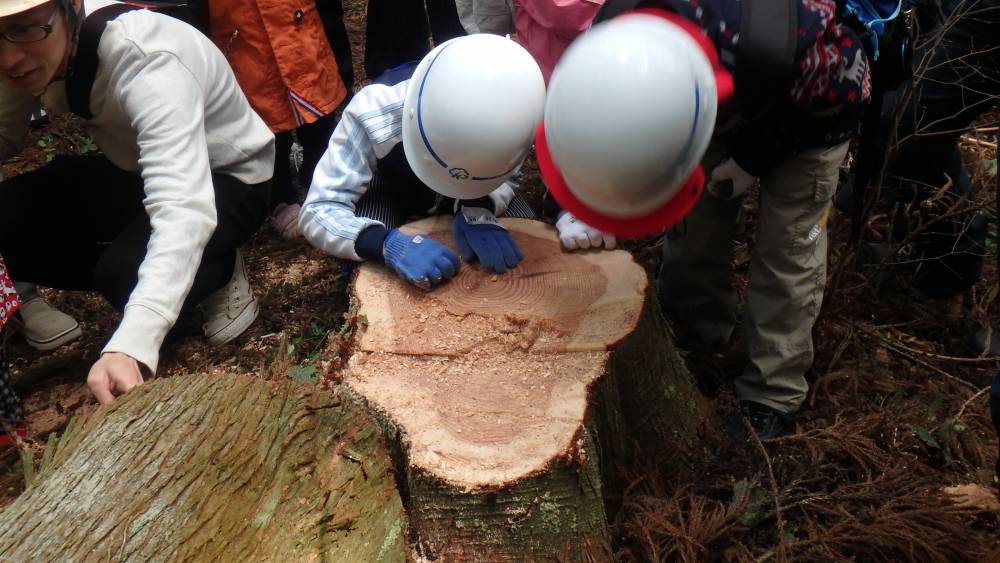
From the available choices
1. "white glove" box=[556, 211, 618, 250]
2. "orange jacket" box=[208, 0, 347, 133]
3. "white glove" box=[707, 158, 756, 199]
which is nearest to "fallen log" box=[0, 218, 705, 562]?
"white glove" box=[556, 211, 618, 250]

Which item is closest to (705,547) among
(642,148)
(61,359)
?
(642,148)

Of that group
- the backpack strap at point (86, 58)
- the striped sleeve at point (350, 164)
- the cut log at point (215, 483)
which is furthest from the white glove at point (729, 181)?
the backpack strap at point (86, 58)

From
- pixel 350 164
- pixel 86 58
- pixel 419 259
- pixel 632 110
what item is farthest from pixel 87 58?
pixel 632 110

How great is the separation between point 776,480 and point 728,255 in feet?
2.48

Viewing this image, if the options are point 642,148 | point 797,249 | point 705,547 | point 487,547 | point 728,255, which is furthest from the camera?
point 728,255

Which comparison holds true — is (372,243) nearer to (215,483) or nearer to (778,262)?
(215,483)

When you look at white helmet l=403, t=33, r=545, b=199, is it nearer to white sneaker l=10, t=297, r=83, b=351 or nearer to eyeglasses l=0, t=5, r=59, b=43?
eyeglasses l=0, t=5, r=59, b=43

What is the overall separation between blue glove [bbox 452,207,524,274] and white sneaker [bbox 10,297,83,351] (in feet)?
5.39

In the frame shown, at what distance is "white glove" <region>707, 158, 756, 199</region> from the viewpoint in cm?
220

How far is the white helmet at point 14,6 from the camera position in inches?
74.4

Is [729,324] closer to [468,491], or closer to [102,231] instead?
[468,491]

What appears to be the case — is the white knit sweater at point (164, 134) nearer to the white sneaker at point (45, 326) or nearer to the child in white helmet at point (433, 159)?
the child in white helmet at point (433, 159)

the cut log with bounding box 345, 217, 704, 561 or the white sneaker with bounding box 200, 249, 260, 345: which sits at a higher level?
the cut log with bounding box 345, 217, 704, 561

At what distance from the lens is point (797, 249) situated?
2.04 metres
